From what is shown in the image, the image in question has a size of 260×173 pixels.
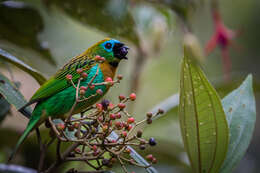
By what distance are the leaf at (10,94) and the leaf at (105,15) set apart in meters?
0.99

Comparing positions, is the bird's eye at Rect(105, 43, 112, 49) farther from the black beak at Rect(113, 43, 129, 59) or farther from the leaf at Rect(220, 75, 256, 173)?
the leaf at Rect(220, 75, 256, 173)

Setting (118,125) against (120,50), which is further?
(120,50)

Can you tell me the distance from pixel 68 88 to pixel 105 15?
0.84 metres

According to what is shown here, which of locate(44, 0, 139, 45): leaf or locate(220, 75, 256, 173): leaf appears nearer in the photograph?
locate(220, 75, 256, 173): leaf

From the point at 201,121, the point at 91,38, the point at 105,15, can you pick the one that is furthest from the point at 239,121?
the point at 91,38

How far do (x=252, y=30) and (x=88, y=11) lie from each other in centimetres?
460

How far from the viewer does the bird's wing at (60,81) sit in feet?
5.71

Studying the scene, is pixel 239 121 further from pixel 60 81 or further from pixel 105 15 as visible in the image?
pixel 105 15

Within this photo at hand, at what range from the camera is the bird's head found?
2131 mm

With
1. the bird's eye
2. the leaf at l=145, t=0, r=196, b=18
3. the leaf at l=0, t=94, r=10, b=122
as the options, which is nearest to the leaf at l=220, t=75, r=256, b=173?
the bird's eye

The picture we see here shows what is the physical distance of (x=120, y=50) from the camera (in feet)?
6.98

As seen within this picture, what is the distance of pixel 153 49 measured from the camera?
2930 millimetres

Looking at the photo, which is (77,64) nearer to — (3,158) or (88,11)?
(88,11)

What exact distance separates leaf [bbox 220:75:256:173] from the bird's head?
0.69 metres
